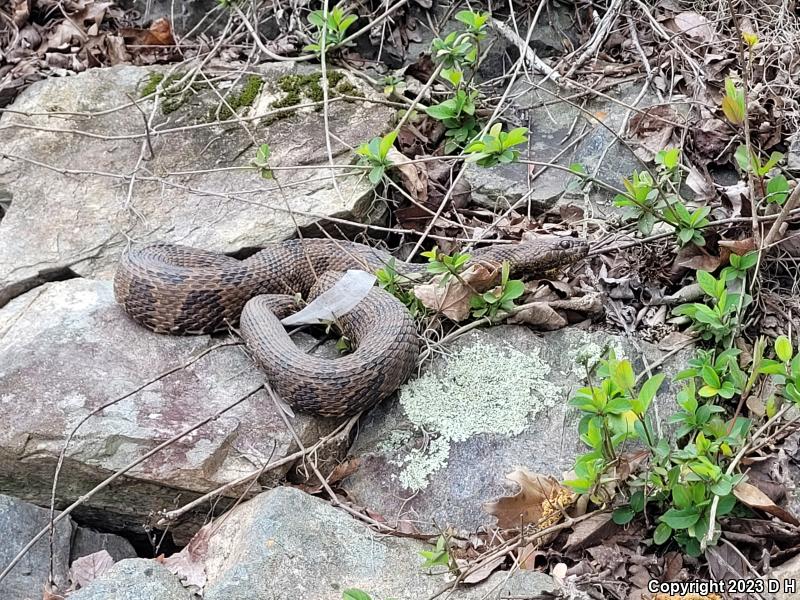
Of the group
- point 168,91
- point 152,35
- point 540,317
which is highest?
point 152,35

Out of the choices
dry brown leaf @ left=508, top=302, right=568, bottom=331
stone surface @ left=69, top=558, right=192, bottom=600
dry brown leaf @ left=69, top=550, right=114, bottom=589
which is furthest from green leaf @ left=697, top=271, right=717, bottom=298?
dry brown leaf @ left=69, top=550, right=114, bottom=589

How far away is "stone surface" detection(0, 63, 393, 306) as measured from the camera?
5434mm

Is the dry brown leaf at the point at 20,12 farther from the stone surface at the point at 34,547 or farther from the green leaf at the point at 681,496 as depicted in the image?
Answer: the green leaf at the point at 681,496

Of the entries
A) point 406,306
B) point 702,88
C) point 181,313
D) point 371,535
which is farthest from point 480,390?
point 702,88

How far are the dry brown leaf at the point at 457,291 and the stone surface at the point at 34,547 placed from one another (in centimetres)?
203

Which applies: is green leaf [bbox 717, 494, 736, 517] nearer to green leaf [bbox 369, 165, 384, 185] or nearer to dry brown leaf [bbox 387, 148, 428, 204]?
green leaf [bbox 369, 165, 384, 185]

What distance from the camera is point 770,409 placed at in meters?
3.59

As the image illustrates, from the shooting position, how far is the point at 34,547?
387 cm

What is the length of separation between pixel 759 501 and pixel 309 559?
180cm

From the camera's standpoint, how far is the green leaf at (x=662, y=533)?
11.0 ft

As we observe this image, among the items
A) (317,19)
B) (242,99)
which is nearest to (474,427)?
(242,99)

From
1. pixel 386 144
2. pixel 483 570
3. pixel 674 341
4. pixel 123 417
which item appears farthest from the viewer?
pixel 386 144

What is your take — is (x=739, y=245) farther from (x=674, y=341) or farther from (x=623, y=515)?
(x=623, y=515)

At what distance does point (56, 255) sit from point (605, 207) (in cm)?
347
